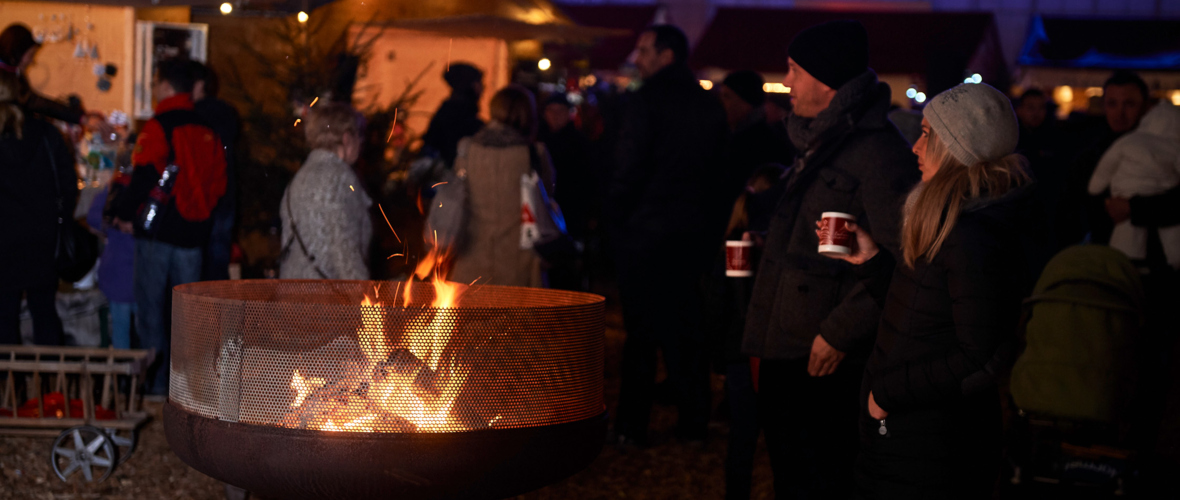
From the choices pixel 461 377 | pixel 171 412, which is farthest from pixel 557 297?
pixel 171 412

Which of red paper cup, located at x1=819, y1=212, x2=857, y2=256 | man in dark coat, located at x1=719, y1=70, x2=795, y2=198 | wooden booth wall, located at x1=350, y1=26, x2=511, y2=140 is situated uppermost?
wooden booth wall, located at x1=350, y1=26, x2=511, y2=140

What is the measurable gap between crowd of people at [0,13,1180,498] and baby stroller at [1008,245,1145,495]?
41 cm

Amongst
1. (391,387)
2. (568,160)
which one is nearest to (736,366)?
(391,387)

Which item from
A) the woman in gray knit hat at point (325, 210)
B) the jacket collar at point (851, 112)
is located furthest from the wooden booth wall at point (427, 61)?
the jacket collar at point (851, 112)

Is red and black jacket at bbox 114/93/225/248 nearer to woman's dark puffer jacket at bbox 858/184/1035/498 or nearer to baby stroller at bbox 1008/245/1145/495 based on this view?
woman's dark puffer jacket at bbox 858/184/1035/498

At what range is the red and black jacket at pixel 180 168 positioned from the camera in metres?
5.82

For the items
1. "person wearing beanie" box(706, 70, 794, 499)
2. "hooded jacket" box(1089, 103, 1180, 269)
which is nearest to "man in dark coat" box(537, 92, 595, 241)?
"person wearing beanie" box(706, 70, 794, 499)

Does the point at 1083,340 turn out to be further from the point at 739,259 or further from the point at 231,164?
the point at 231,164

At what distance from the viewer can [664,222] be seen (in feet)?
18.3

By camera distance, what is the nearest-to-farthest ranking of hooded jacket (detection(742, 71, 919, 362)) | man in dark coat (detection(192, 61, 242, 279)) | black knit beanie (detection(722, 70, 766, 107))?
hooded jacket (detection(742, 71, 919, 362)) → man in dark coat (detection(192, 61, 242, 279)) → black knit beanie (detection(722, 70, 766, 107))

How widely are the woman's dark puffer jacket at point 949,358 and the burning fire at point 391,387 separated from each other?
1.22 metres

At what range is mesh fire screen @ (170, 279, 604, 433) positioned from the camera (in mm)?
2775

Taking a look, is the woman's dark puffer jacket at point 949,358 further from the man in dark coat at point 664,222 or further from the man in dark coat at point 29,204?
the man in dark coat at point 29,204

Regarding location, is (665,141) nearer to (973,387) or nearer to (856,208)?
(856,208)
